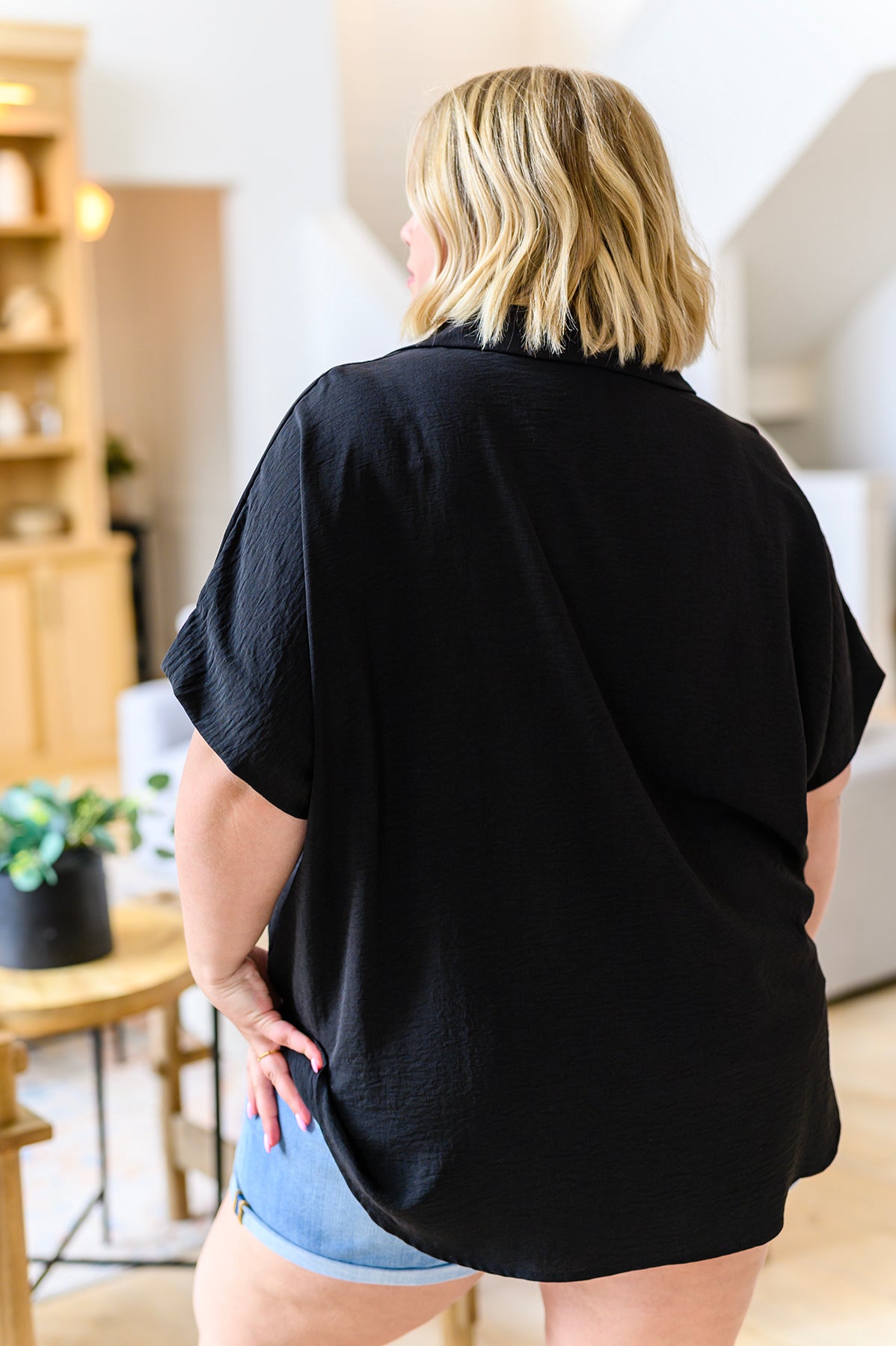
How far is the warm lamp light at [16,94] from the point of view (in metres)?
5.33

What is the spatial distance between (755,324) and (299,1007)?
703cm

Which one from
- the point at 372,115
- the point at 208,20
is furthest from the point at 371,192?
the point at 208,20

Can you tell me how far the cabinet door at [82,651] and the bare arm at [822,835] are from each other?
4.84m

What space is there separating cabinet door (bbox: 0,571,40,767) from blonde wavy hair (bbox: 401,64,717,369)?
15.9ft

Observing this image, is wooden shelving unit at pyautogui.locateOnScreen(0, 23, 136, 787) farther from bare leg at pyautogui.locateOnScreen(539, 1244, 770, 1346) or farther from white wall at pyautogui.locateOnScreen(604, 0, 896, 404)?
bare leg at pyautogui.locateOnScreen(539, 1244, 770, 1346)

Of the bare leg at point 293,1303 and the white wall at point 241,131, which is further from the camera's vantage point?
the white wall at point 241,131

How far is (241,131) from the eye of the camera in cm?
607

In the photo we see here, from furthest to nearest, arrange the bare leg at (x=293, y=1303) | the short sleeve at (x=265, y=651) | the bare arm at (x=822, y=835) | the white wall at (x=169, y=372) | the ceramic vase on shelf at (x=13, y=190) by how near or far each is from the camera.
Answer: the white wall at (x=169, y=372), the ceramic vase on shelf at (x=13, y=190), the bare arm at (x=822, y=835), the bare leg at (x=293, y=1303), the short sleeve at (x=265, y=651)

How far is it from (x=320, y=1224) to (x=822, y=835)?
1.52ft

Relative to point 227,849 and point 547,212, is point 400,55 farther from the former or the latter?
point 227,849

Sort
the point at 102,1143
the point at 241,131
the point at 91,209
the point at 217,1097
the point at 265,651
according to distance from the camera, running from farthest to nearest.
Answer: the point at 241,131 < the point at 91,209 < the point at 102,1143 < the point at 217,1097 < the point at 265,651

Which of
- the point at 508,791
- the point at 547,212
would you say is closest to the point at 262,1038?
the point at 508,791

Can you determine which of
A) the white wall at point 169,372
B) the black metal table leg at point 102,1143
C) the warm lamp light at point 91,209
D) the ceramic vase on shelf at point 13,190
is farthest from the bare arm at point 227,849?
the white wall at point 169,372

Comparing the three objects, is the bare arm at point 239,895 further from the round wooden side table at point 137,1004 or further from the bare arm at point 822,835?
the round wooden side table at point 137,1004
